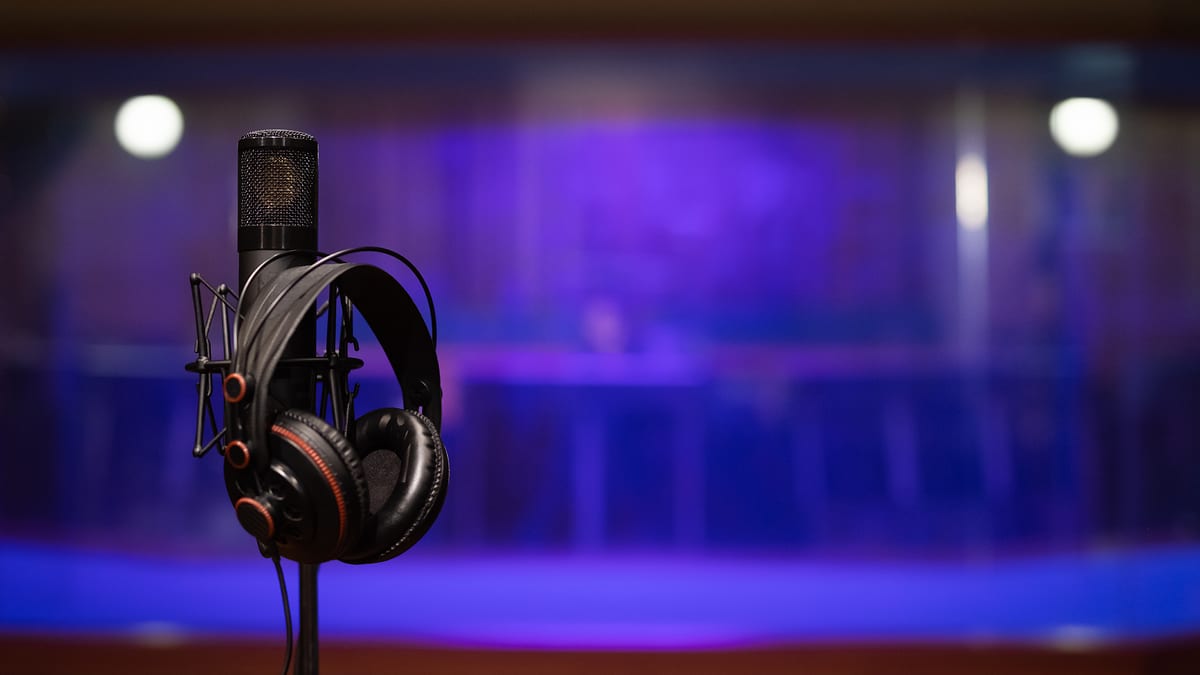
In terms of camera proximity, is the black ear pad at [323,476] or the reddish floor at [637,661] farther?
the reddish floor at [637,661]

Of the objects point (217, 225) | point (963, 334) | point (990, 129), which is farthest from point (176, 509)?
point (990, 129)

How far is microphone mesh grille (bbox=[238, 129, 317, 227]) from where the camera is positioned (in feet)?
5.66

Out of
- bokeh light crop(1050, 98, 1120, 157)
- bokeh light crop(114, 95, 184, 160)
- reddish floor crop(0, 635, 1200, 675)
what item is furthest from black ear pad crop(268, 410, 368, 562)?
bokeh light crop(1050, 98, 1120, 157)

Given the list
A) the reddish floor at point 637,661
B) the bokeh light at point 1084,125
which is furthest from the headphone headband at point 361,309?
the bokeh light at point 1084,125

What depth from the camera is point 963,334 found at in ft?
13.2

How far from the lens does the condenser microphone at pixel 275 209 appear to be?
5.61 feet

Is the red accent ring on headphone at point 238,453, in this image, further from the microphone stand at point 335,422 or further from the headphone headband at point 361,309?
the microphone stand at point 335,422

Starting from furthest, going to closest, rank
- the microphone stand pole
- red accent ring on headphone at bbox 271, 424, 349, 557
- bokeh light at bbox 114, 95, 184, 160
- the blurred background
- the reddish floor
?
bokeh light at bbox 114, 95, 184, 160
the blurred background
the reddish floor
the microphone stand pole
red accent ring on headphone at bbox 271, 424, 349, 557

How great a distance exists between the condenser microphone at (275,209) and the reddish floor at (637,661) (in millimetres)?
2299

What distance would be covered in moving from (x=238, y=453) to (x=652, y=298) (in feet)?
8.64

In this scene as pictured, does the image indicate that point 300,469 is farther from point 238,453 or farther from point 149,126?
point 149,126

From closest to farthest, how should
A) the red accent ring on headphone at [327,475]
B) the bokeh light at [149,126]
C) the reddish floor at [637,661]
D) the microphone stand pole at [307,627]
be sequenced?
Result: the red accent ring on headphone at [327,475], the microphone stand pole at [307,627], the reddish floor at [637,661], the bokeh light at [149,126]

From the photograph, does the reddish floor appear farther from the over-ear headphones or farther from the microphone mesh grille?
the microphone mesh grille

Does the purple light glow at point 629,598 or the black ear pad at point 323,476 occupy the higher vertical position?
the black ear pad at point 323,476
